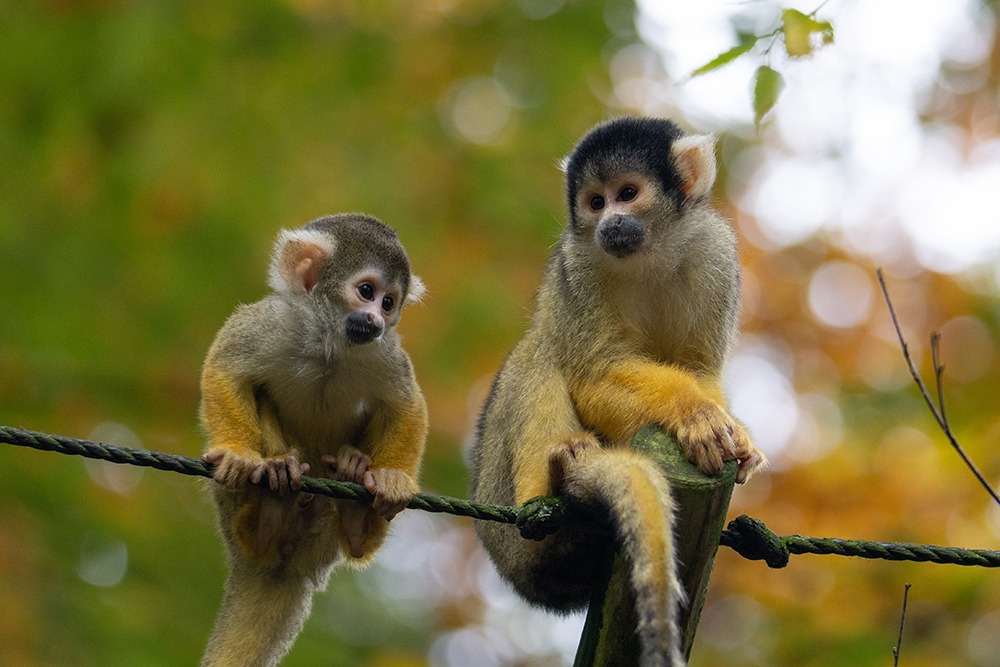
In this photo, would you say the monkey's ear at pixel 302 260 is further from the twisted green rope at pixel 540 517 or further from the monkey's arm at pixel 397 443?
the twisted green rope at pixel 540 517

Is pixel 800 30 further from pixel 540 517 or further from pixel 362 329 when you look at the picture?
pixel 362 329

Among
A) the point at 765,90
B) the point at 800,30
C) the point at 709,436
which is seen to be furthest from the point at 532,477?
the point at 800,30

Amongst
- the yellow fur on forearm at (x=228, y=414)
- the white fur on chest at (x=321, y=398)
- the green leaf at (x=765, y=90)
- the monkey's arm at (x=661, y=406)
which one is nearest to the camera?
the green leaf at (x=765, y=90)

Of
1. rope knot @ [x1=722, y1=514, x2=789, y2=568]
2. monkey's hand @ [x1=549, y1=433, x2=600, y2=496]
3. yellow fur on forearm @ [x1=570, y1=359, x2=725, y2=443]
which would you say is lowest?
rope knot @ [x1=722, y1=514, x2=789, y2=568]

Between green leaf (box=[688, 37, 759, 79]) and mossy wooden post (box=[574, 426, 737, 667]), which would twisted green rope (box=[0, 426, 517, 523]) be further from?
green leaf (box=[688, 37, 759, 79])

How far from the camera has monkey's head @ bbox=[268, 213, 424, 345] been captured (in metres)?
4.77

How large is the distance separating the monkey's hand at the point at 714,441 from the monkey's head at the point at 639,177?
42.4 inches

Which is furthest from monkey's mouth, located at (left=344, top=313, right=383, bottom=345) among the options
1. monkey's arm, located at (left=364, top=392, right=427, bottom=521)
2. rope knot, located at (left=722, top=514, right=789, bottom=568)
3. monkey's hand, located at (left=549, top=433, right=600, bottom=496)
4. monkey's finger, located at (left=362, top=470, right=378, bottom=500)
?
rope knot, located at (left=722, top=514, right=789, bottom=568)

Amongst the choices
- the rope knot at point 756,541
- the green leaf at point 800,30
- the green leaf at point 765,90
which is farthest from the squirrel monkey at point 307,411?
the green leaf at point 800,30

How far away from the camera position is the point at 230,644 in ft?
14.8

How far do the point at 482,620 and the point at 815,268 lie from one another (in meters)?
4.93

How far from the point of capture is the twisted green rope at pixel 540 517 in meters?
3.04

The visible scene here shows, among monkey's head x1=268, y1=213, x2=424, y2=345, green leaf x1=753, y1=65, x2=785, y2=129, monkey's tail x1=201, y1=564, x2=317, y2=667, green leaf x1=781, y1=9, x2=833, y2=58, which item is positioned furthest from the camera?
monkey's head x1=268, y1=213, x2=424, y2=345

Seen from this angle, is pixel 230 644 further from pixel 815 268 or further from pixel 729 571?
pixel 815 268
